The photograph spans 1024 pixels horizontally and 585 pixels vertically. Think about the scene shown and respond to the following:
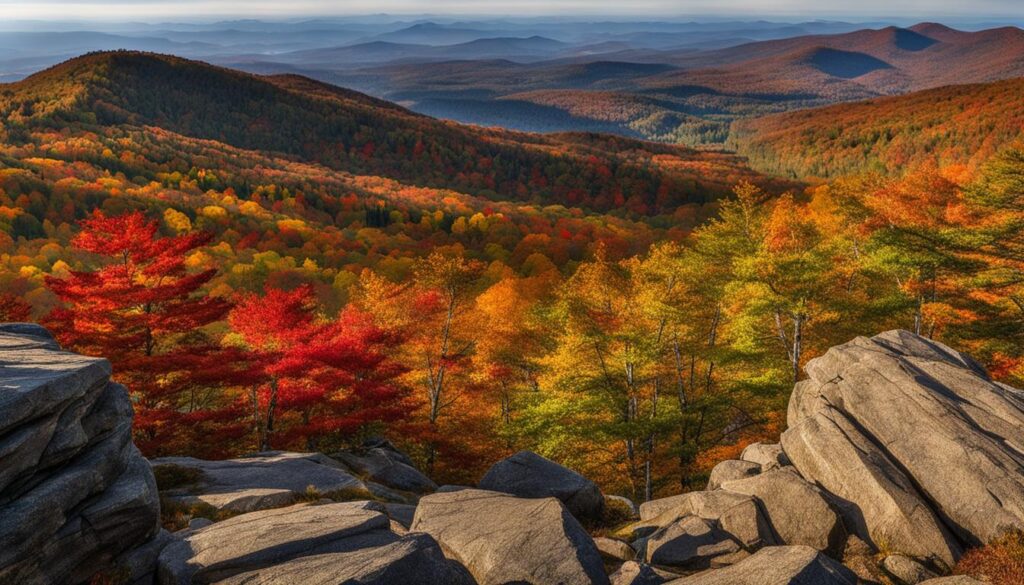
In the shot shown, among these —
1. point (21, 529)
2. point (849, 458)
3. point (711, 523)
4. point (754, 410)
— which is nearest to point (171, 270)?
point (21, 529)

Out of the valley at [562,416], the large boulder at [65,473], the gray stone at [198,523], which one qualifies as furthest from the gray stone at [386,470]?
the large boulder at [65,473]

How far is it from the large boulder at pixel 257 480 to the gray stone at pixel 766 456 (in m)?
15.3

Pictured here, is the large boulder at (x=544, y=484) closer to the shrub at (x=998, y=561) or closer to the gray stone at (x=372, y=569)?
the gray stone at (x=372, y=569)

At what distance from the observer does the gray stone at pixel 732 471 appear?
23.3 metres

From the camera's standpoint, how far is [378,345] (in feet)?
114

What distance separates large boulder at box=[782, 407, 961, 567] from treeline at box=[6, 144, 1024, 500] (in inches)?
456

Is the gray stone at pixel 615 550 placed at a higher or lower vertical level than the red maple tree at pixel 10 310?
lower

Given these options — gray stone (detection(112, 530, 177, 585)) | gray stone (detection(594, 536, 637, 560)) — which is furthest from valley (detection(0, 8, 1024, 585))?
gray stone (detection(594, 536, 637, 560))

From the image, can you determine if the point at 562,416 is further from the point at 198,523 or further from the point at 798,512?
the point at 198,523

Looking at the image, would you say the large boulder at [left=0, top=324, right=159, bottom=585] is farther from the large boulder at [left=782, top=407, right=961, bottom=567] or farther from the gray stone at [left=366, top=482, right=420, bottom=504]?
the large boulder at [left=782, top=407, right=961, bottom=567]

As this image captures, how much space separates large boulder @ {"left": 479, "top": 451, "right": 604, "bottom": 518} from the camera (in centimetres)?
2477

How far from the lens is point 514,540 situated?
53.4 ft

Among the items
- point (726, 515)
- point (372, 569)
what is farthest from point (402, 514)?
point (726, 515)

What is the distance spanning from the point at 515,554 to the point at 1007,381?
3240 cm
